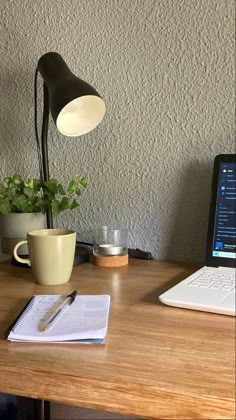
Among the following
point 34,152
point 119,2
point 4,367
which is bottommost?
point 4,367

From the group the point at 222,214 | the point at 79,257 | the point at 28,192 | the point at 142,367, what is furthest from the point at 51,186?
the point at 142,367

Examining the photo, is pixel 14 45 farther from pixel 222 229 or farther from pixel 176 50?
pixel 222 229

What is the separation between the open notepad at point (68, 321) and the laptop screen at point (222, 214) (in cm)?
26

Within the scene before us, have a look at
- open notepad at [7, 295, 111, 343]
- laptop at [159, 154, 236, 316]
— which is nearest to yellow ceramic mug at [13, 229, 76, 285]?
open notepad at [7, 295, 111, 343]

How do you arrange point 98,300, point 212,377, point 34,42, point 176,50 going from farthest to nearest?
point 34,42 → point 176,50 → point 98,300 → point 212,377

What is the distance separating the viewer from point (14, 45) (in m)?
1.14

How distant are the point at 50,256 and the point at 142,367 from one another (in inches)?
14.3

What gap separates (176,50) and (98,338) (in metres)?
0.63

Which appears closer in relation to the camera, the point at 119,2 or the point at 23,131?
the point at 119,2

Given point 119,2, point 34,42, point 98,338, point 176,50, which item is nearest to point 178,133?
point 176,50

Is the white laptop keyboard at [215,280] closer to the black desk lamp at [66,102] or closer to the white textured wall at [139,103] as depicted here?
the white textured wall at [139,103]

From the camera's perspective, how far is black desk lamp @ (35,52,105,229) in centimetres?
90

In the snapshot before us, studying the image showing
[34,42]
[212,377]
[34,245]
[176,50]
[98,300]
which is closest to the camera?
[212,377]

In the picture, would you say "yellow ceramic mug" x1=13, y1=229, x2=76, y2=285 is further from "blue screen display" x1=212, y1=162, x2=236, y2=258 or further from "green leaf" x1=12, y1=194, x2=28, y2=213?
"blue screen display" x1=212, y1=162, x2=236, y2=258
